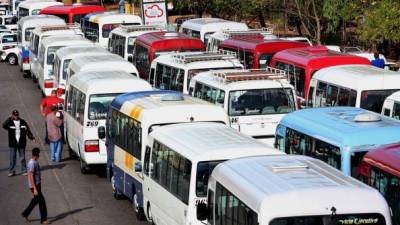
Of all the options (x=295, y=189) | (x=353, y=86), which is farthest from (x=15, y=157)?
(x=295, y=189)

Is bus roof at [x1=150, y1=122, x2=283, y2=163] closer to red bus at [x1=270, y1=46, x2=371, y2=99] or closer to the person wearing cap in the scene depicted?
the person wearing cap

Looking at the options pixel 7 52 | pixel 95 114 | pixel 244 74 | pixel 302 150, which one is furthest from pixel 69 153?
pixel 7 52

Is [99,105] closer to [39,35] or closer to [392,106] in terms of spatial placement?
[392,106]

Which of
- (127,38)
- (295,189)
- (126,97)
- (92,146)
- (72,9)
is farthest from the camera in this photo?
(72,9)

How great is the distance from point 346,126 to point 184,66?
442 inches

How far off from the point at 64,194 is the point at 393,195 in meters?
9.25

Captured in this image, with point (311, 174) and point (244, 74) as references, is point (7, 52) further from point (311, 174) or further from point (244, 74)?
point (311, 174)

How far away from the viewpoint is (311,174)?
13.4 meters

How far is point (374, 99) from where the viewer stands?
24469 millimetres

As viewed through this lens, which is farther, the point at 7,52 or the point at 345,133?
the point at 7,52

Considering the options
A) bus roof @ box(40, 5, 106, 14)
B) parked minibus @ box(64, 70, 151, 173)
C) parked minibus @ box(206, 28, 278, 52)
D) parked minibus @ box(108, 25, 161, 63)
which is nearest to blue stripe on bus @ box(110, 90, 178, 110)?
parked minibus @ box(64, 70, 151, 173)

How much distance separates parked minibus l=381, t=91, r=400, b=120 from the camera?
22219 mm

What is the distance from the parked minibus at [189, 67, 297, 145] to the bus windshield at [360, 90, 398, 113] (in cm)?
197

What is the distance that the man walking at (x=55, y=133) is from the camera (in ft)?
86.5
